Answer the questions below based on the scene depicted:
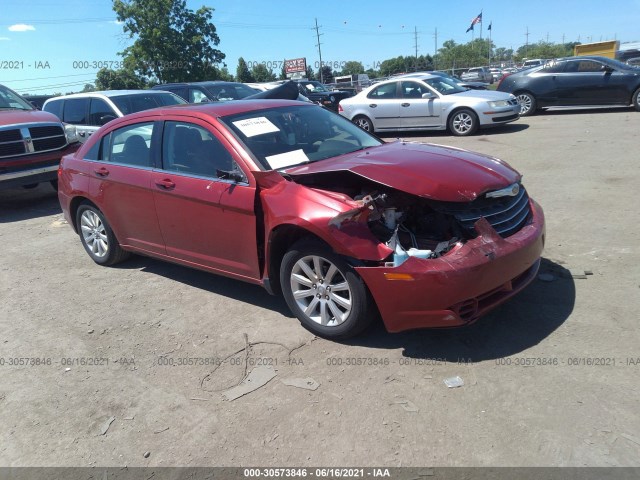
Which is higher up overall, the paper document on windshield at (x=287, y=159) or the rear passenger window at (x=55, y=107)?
the rear passenger window at (x=55, y=107)

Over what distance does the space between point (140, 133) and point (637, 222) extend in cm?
526

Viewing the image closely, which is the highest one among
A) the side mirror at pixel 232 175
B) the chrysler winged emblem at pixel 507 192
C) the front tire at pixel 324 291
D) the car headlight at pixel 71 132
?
the car headlight at pixel 71 132

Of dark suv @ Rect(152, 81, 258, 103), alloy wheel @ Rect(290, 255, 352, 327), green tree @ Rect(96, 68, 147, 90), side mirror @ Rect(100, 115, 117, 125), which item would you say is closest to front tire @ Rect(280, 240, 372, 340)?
alloy wheel @ Rect(290, 255, 352, 327)

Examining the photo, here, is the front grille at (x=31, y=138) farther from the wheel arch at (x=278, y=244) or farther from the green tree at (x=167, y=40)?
the green tree at (x=167, y=40)

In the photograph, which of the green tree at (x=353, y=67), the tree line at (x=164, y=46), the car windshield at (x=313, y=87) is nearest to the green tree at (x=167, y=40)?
the tree line at (x=164, y=46)

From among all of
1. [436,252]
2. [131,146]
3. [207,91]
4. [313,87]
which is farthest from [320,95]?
[436,252]

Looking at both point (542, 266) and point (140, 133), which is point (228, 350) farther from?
point (542, 266)

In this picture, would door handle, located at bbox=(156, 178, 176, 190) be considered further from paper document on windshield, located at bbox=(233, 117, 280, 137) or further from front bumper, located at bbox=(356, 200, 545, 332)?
front bumper, located at bbox=(356, 200, 545, 332)

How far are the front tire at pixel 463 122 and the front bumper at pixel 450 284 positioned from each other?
10086 mm

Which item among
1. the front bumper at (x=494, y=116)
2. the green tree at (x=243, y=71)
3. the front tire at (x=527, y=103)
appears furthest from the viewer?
the green tree at (x=243, y=71)

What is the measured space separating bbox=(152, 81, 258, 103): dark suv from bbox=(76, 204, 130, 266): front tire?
7.90 meters

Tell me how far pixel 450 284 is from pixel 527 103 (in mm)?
13985

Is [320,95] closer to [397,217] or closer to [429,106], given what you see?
[429,106]

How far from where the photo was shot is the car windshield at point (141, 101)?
10.1 metres
